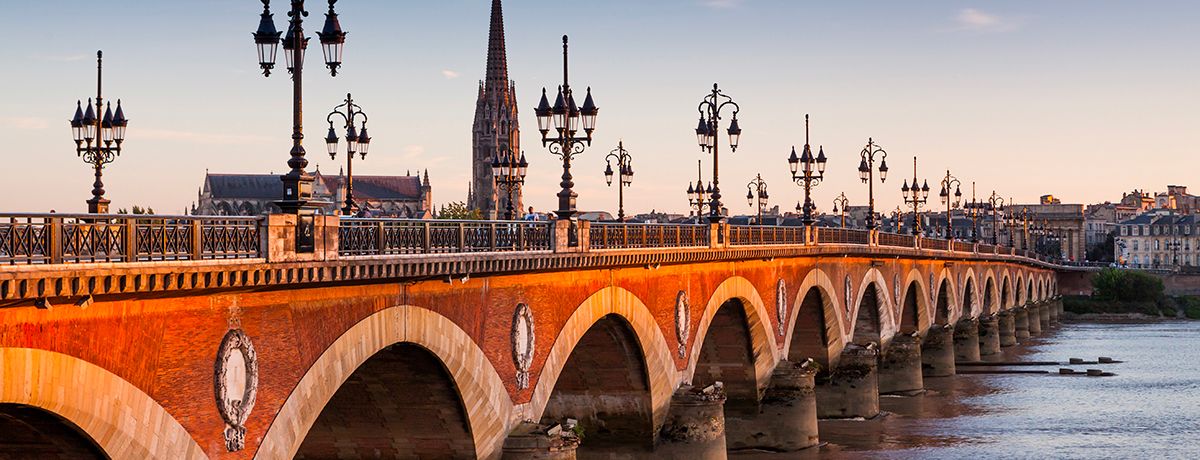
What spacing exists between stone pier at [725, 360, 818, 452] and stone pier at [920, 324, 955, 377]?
93.9 feet

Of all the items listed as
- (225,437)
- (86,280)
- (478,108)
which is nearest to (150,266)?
(86,280)

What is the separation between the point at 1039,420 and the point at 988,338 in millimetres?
36551

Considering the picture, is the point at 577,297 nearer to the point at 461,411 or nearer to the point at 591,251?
the point at 591,251

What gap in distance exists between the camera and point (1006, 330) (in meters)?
103

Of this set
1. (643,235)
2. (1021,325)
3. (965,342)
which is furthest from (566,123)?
(1021,325)

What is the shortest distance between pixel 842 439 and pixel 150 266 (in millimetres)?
36015

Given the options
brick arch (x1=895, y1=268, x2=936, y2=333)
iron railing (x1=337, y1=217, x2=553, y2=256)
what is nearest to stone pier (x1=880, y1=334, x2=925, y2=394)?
brick arch (x1=895, y1=268, x2=936, y2=333)

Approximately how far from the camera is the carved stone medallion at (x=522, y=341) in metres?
26.3

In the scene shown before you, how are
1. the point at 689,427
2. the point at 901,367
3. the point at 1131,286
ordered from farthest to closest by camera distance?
the point at 1131,286, the point at 901,367, the point at 689,427

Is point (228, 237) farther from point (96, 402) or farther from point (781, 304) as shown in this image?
point (781, 304)

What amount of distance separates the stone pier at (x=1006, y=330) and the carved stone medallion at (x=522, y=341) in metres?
79.3

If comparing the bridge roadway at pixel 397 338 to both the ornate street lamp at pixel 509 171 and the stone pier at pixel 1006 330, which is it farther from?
the stone pier at pixel 1006 330

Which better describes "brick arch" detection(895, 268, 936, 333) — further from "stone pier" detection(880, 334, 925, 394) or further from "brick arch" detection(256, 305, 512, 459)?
"brick arch" detection(256, 305, 512, 459)

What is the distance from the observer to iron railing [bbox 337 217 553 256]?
1998 cm
